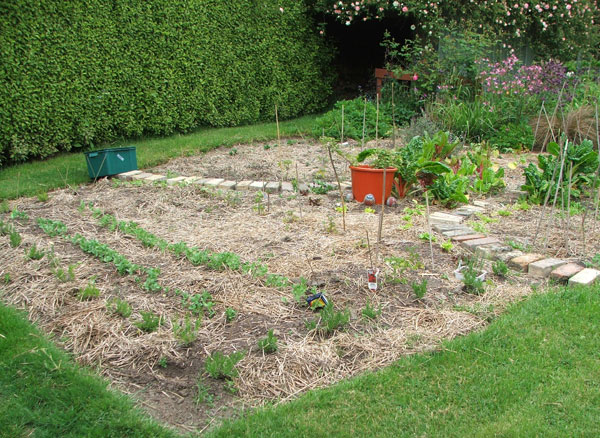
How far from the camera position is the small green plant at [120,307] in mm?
2930

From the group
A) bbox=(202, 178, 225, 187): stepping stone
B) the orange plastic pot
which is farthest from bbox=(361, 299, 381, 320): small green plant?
bbox=(202, 178, 225, 187): stepping stone

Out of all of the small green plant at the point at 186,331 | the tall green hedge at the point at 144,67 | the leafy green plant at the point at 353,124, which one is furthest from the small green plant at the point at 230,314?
the leafy green plant at the point at 353,124

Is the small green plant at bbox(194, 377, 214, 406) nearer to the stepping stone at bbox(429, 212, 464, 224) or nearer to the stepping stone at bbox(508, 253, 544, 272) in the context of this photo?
the stepping stone at bbox(508, 253, 544, 272)

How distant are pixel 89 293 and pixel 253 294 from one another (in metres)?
0.95

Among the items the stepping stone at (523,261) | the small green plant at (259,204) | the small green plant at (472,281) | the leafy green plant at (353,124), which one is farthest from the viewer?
the leafy green plant at (353,124)

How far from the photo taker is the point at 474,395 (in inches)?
91.6

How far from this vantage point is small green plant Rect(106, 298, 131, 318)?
2930 millimetres

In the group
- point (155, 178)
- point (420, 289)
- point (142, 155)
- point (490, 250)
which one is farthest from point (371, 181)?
point (142, 155)

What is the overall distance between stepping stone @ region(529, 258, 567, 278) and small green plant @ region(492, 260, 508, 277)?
A: 0.57 feet

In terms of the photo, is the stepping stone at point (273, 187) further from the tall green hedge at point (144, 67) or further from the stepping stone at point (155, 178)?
the tall green hedge at point (144, 67)

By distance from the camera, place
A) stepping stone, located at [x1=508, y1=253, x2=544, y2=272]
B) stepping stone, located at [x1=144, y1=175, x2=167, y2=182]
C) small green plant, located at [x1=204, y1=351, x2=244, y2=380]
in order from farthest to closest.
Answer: stepping stone, located at [x1=144, y1=175, x2=167, y2=182] → stepping stone, located at [x1=508, y1=253, x2=544, y2=272] → small green plant, located at [x1=204, y1=351, x2=244, y2=380]

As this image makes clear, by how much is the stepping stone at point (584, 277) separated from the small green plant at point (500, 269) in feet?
1.25

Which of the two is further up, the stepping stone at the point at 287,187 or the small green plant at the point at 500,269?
the small green plant at the point at 500,269

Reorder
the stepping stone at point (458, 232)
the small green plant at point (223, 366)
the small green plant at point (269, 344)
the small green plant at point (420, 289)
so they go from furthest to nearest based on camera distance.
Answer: the stepping stone at point (458, 232) < the small green plant at point (420, 289) < the small green plant at point (269, 344) < the small green plant at point (223, 366)
